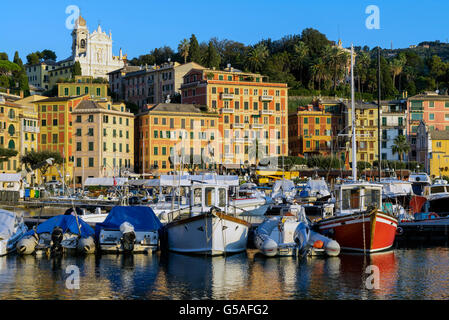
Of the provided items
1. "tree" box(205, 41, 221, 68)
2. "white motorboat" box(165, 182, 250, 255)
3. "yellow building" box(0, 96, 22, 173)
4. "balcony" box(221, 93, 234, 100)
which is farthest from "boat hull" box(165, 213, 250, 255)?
"tree" box(205, 41, 221, 68)

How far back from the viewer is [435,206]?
55.2 m

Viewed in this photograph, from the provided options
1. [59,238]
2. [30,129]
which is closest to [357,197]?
[59,238]

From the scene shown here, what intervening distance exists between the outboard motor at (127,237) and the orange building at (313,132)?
84.1m

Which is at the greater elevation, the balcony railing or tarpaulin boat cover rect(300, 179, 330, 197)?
the balcony railing

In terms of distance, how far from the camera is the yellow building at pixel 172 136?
107 m

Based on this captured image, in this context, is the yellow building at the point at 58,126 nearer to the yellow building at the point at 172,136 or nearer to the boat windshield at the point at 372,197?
the yellow building at the point at 172,136

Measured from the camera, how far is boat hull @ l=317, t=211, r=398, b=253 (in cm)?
3682

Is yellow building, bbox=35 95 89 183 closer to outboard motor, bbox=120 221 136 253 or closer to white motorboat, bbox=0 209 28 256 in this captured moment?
white motorboat, bbox=0 209 28 256

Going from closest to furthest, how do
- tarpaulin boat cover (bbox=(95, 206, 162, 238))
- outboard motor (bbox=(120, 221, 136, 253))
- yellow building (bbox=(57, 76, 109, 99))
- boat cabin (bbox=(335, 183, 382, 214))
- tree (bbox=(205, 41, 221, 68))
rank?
1. outboard motor (bbox=(120, 221, 136, 253))
2. tarpaulin boat cover (bbox=(95, 206, 162, 238))
3. boat cabin (bbox=(335, 183, 382, 214))
4. yellow building (bbox=(57, 76, 109, 99))
5. tree (bbox=(205, 41, 221, 68))

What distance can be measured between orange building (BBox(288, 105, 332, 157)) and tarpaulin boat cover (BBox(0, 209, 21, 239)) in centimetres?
8466

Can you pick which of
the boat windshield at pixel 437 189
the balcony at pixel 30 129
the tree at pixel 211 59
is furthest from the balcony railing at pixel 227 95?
the boat windshield at pixel 437 189

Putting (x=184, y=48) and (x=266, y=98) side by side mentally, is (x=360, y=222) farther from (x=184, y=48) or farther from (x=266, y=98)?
(x=184, y=48)

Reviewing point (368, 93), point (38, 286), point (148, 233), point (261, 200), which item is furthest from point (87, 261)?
point (368, 93)

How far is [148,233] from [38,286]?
11323mm
